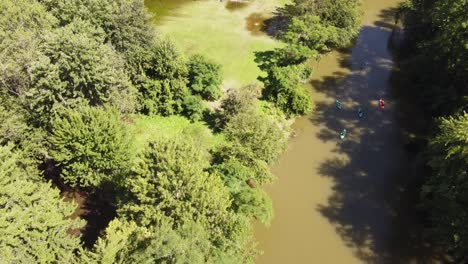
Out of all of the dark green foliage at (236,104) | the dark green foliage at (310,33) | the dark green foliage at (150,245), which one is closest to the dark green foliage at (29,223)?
the dark green foliage at (150,245)

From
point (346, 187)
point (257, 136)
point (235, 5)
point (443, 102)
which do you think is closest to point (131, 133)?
point (257, 136)

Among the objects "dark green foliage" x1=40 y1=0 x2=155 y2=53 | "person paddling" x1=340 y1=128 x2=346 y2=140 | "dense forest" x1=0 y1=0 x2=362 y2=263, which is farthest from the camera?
"person paddling" x1=340 y1=128 x2=346 y2=140

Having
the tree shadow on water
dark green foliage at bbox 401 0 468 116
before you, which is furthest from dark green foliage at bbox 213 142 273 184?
dark green foliage at bbox 401 0 468 116

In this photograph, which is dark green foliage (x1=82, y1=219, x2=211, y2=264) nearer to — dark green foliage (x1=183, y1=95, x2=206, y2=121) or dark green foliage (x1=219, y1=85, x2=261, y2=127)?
dark green foliage (x1=219, y1=85, x2=261, y2=127)

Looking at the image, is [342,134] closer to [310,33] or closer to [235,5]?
[310,33]

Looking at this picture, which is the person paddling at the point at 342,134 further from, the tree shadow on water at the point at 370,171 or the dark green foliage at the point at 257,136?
the dark green foliage at the point at 257,136

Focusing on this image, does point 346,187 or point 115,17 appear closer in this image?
point 346,187
